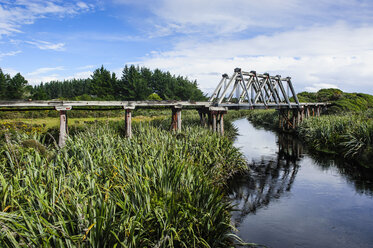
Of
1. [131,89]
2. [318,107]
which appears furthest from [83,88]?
[318,107]

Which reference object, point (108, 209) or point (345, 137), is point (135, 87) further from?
point (108, 209)

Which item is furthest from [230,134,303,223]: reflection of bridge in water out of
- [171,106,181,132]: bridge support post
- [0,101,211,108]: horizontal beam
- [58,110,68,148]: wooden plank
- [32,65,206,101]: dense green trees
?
[32,65,206,101]: dense green trees

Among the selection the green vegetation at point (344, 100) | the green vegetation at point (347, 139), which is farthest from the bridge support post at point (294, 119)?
the green vegetation at point (344, 100)

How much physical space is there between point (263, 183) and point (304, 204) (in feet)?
8.32

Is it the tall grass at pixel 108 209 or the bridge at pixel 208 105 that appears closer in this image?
the tall grass at pixel 108 209

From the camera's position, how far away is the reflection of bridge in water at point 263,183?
9914mm

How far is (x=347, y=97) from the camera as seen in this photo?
40.6m

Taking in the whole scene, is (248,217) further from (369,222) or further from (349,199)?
(349,199)

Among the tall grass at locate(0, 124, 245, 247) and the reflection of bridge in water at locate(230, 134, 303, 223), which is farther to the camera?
the reflection of bridge in water at locate(230, 134, 303, 223)

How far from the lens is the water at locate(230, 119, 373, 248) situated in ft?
24.7

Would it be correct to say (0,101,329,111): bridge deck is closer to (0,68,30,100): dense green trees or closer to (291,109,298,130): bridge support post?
(291,109,298,130): bridge support post

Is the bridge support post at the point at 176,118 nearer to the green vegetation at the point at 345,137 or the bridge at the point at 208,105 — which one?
the bridge at the point at 208,105

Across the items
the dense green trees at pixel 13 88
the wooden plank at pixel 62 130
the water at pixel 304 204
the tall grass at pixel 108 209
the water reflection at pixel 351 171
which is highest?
the dense green trees at pixel 13 88

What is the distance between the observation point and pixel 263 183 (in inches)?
485
